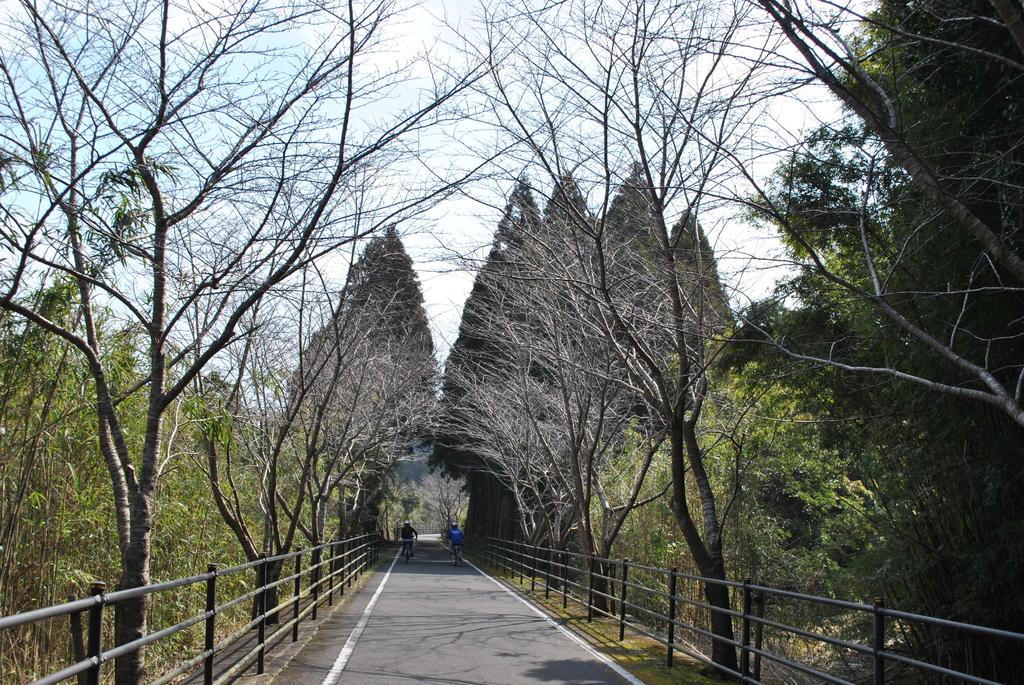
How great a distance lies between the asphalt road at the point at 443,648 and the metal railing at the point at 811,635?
0.98 m

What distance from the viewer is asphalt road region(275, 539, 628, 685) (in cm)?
840

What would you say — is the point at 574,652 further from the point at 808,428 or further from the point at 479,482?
the point at 479,482

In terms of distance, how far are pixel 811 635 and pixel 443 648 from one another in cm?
517

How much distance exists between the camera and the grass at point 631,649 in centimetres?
859

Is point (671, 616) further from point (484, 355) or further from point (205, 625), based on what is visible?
point (484, 355)

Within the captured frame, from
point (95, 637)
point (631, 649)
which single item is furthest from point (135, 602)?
point (631, 649)

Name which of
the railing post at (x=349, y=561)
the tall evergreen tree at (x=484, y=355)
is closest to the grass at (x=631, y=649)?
the railing post at (x=349, y=561)

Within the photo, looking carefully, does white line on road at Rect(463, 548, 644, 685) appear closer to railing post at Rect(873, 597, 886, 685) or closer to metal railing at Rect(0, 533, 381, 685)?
railing post at Rect(873, 597, 886, 685)

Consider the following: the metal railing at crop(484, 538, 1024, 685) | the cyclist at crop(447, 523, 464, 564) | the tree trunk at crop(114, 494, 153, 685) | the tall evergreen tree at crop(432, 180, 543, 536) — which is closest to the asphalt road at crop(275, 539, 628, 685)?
the metal railing at crop(484, 538, 1024, 685)

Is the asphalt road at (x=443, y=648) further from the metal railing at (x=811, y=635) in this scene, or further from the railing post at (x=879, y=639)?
the railing post at (x=879, y=639)

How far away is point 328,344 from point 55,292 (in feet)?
33.3

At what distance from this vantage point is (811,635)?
625cm

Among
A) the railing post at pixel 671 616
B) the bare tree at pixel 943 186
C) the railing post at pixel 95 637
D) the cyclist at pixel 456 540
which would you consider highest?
the bare tree at pixel 943 186

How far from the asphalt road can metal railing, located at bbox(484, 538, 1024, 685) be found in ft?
3.22
